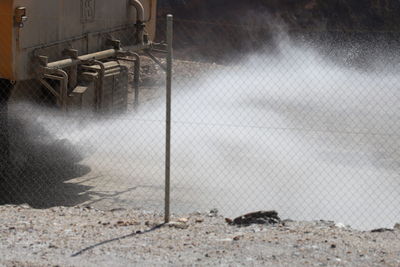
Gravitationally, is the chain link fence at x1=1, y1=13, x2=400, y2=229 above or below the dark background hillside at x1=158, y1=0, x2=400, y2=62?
below

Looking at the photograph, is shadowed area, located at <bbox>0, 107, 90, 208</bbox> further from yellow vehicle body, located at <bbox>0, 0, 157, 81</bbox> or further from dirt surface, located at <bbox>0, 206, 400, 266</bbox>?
dirt surface, located at <bbox>0, 206, 400, 266</bbox>

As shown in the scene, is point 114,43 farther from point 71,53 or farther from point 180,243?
point 180,243

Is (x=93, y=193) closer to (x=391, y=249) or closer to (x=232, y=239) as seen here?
(x=232, y=239)

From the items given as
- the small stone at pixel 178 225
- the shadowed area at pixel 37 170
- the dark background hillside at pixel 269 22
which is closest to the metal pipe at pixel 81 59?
the shadowed area at pixel 37 170

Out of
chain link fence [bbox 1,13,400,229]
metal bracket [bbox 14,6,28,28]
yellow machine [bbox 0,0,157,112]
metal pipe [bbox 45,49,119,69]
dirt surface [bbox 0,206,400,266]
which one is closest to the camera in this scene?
dirt surface [bbox 0,206,400,266]

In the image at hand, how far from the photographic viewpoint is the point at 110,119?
41.9 feet

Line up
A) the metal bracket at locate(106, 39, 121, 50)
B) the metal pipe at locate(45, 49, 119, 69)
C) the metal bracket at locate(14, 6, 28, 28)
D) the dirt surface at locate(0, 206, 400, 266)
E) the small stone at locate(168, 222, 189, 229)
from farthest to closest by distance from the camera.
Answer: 1. the metal bracket at locate(106, 39, 121, 50)
2. the metal pipe at locate(45, 49, 119, 69)
3. the metal bracket at locate(14, 6, 28, 28)
4. the small stone at locate(168, 222, 189, 229)
5. the dirt surface at locate(0, 206, 400, 266)

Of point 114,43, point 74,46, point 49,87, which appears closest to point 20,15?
point 49,87

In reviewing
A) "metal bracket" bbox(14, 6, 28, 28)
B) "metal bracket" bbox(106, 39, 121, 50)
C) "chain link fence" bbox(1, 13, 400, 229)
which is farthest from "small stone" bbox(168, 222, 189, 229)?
"metal bracket" bbox(106, 39, 121, 50)

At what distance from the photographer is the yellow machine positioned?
10656mm

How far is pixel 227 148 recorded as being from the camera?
13.2 meters

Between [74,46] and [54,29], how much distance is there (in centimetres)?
68

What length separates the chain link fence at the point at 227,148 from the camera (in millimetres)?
10883

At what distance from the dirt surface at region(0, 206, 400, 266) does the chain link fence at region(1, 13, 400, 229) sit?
7.21 ft
